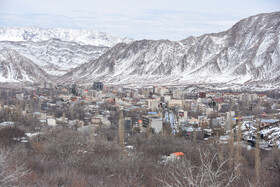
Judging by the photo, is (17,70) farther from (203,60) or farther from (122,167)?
(122,167)

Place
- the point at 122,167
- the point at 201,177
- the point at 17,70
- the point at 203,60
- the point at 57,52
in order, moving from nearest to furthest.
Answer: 1. the point at 201,177
2. the point at 122,167
3. the point at 203,60
4. the point at 17,70
5. the point at 57,52

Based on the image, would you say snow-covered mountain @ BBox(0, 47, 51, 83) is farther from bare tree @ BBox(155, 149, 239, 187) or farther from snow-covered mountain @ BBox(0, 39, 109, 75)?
bare tree @ BBox(155, 149, 239, 187)

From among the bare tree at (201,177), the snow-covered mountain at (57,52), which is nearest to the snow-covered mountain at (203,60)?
the snow-covered mountain at (57,52)

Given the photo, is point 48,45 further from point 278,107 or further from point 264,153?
point 264,153

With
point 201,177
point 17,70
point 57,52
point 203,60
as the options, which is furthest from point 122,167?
point 57,52

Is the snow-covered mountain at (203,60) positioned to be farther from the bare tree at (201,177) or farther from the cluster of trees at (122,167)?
the bare tree at (201,177)

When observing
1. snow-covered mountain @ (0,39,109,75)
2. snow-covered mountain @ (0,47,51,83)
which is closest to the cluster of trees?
snow-covered mountain @ (0,47,51,83)
